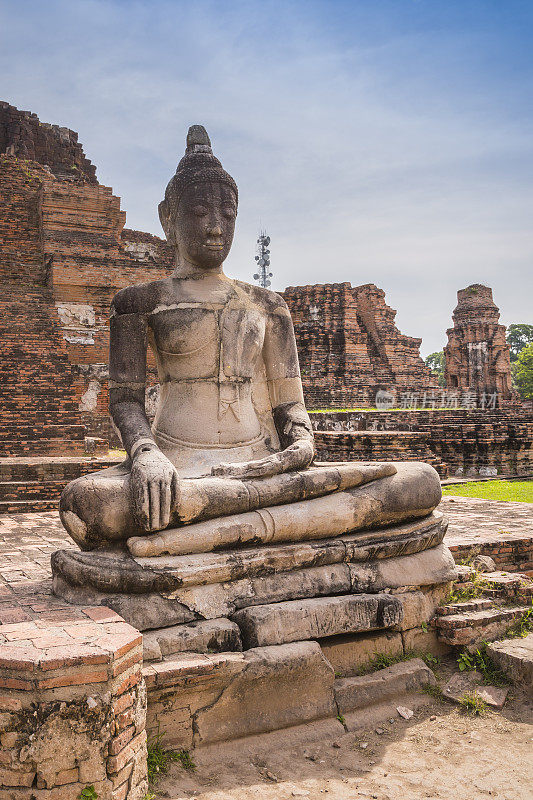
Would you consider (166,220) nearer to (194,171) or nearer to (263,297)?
(194,171)

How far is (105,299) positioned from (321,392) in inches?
320

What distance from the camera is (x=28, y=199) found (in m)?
17.3

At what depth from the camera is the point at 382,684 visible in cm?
307

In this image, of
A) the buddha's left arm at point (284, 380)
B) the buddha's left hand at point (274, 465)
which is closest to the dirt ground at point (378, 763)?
the buddha's left hand at point (274, 465)

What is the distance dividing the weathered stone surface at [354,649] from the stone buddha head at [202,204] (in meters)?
2.08

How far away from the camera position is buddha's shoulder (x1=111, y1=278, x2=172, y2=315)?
3.59 meters

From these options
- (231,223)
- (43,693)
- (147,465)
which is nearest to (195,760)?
(43,693)

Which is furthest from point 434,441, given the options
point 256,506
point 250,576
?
point 250,576

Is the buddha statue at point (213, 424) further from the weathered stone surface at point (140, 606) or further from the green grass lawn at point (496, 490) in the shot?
the green grass lawn at point (496, 490)

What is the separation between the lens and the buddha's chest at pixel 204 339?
3.54 m

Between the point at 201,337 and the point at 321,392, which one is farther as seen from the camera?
the point at 321,392

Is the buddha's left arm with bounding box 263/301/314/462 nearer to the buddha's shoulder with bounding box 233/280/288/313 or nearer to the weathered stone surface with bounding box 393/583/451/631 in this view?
the buddha's shoulder with bounding box 233/280/288/313

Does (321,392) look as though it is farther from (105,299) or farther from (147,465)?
(147,465)

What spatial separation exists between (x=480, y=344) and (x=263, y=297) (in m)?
26.6
